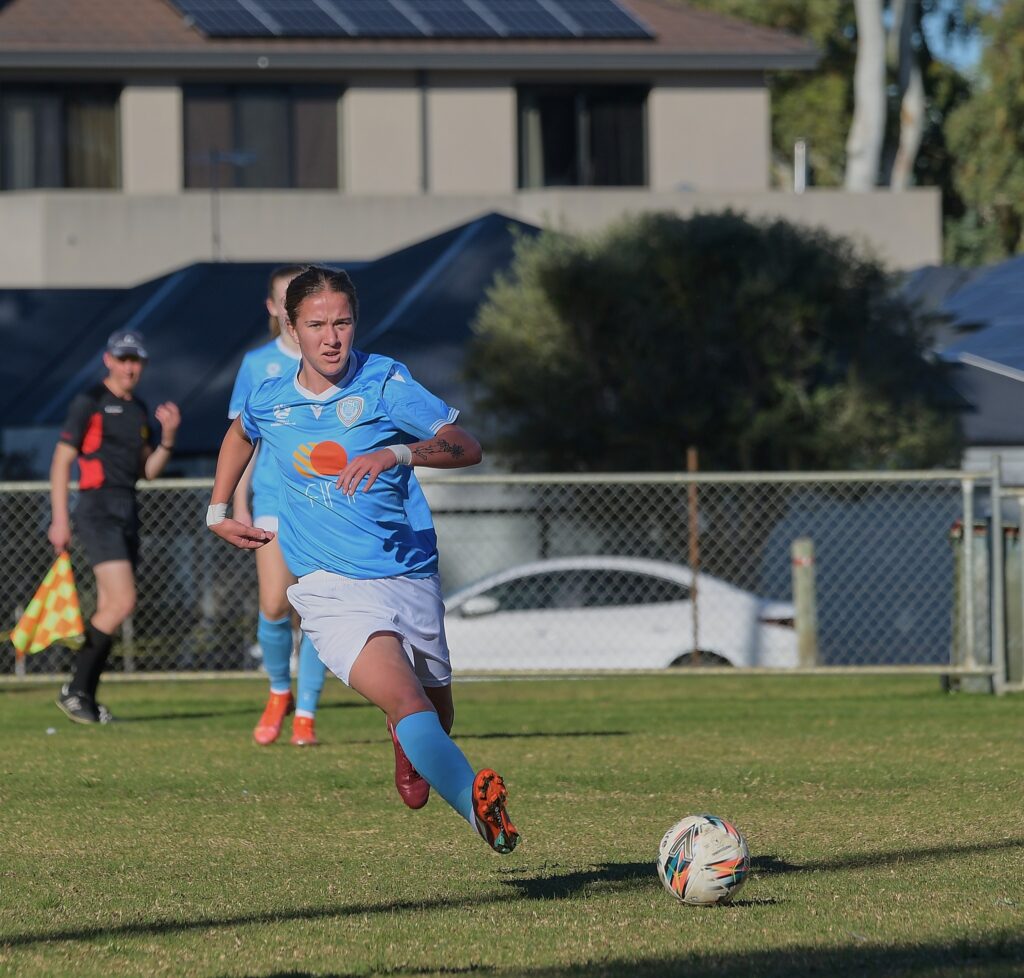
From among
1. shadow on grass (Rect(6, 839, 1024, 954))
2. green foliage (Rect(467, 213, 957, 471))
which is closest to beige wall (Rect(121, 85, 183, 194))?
green foliage (Rect(467, 213, 957, 471))

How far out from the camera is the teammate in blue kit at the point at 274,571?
9.40 metres

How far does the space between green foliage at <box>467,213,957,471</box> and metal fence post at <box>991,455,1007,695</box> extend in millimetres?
7090

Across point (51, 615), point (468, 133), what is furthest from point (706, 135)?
point (51, 615)

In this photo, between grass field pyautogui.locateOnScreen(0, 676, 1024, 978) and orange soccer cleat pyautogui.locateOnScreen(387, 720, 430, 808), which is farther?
orange soccer cleat pyautogui.locateOnScreen(387, 720, 430, 808)

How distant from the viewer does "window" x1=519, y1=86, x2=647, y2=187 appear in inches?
1377

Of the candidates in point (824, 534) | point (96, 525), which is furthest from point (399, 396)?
point (824, 534)

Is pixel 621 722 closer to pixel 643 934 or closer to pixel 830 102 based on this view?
pixel 643 934

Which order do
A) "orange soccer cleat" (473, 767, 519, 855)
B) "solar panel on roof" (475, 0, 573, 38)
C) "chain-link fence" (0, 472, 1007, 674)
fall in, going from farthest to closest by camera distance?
"solar panel on roof" (475, 0, 573, 38) → "chain-link fence" (0, 472, 1007, 674) → "orange soccer cleat" (473, 767, 519, 855)

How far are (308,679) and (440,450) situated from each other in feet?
14.1

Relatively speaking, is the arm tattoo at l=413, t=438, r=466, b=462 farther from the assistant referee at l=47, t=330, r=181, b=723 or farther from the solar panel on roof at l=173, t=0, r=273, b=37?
the solar panel on roof at l=173, t=0, r=273, b=37

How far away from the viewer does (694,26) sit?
36250mm

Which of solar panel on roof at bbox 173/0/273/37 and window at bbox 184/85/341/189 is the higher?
solar panel on roof at bbox 173/0/273/37

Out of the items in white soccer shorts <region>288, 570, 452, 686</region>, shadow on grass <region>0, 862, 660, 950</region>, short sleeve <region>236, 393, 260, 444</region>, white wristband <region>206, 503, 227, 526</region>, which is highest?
short sleeve <region>236, 393, 260, 444</region>

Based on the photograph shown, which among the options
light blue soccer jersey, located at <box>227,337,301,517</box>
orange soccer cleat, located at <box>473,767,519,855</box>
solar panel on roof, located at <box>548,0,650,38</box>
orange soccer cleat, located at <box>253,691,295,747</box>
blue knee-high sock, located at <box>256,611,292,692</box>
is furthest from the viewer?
solar panel on roof, located at <box>548,0,650,38</box>
